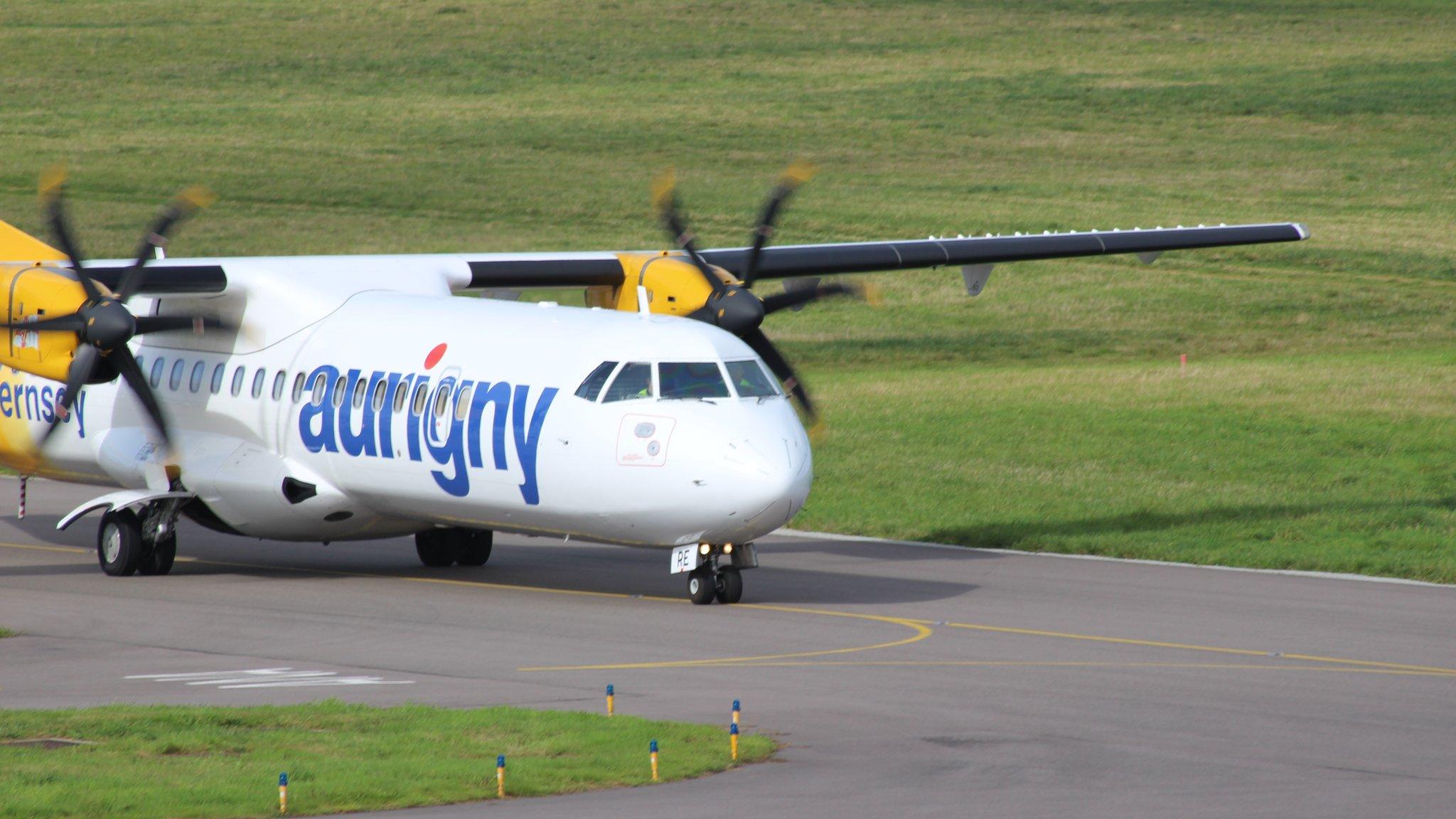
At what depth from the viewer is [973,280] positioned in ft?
101

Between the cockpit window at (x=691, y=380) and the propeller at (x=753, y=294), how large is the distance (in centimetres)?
313

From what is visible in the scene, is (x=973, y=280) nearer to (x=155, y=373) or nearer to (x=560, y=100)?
(x=155, y=373)

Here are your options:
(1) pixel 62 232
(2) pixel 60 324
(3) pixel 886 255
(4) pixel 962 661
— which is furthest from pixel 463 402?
(3) pixel 886 255

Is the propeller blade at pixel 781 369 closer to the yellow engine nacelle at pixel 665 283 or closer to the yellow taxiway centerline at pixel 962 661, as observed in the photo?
the yellow engine nacelle at pixel 665 283

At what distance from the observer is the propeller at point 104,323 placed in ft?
76.2

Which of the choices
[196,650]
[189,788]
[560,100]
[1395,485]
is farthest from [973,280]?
[560,100]

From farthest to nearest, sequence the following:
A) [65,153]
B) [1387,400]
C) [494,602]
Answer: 1. [65,153]
2. [1387,400]
3. [494,602]

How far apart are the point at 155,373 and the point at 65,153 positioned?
4282 centimetres

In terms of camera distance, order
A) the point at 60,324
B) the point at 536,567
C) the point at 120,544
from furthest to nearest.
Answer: the point at 536,567, the point at 120,544, the point at 60,324

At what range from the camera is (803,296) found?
25.1 m

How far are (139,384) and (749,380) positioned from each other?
7791 mm

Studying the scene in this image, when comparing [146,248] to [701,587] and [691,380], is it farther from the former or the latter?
[701,587]

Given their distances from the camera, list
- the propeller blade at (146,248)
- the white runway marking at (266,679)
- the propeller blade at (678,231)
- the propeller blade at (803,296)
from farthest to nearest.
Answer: the propeller blade at (803,296)
the propeller blade at (678,231)
the propeller blade at (146,248)
the white runway marking at (266,679)

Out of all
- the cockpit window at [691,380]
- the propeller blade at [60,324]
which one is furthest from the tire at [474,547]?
the cockpit window at [691,380]
